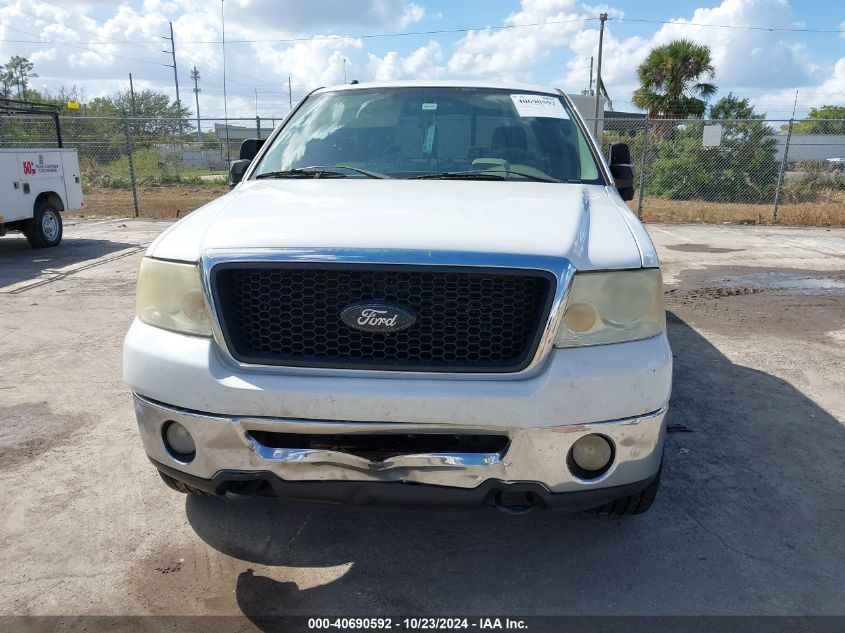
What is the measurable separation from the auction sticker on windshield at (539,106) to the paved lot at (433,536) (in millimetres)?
1942

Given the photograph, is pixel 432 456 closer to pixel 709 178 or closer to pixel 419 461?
pixel 419 461

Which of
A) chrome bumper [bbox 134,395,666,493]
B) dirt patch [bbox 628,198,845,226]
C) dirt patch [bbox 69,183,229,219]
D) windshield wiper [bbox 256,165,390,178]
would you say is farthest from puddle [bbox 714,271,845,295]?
dirt patch [bbox 69,183,229,219]

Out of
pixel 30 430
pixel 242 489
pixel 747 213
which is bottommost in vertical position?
pixel 30 430

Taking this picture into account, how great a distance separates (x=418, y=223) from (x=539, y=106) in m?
1.98

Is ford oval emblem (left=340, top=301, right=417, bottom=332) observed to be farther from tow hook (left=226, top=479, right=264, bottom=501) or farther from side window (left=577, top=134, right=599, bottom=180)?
side window (left=577, top=134, right=599, bottom=180)

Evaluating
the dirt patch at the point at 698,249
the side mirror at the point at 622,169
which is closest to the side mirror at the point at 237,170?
the side mirror at the point at 622,169

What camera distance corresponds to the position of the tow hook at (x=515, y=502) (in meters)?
2.25

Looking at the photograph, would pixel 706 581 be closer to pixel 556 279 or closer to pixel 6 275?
pixel 556 279

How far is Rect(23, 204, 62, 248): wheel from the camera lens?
Answer: 407 inches

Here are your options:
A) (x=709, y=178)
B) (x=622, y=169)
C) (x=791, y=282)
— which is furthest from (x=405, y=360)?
(x=709, y=178)

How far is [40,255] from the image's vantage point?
10148mm

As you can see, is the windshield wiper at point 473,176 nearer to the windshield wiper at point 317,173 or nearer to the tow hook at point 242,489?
the windshield wiper at point 317,173

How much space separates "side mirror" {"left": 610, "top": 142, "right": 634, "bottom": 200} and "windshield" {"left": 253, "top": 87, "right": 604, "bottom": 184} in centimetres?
46

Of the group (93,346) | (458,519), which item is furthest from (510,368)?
(93,346)
